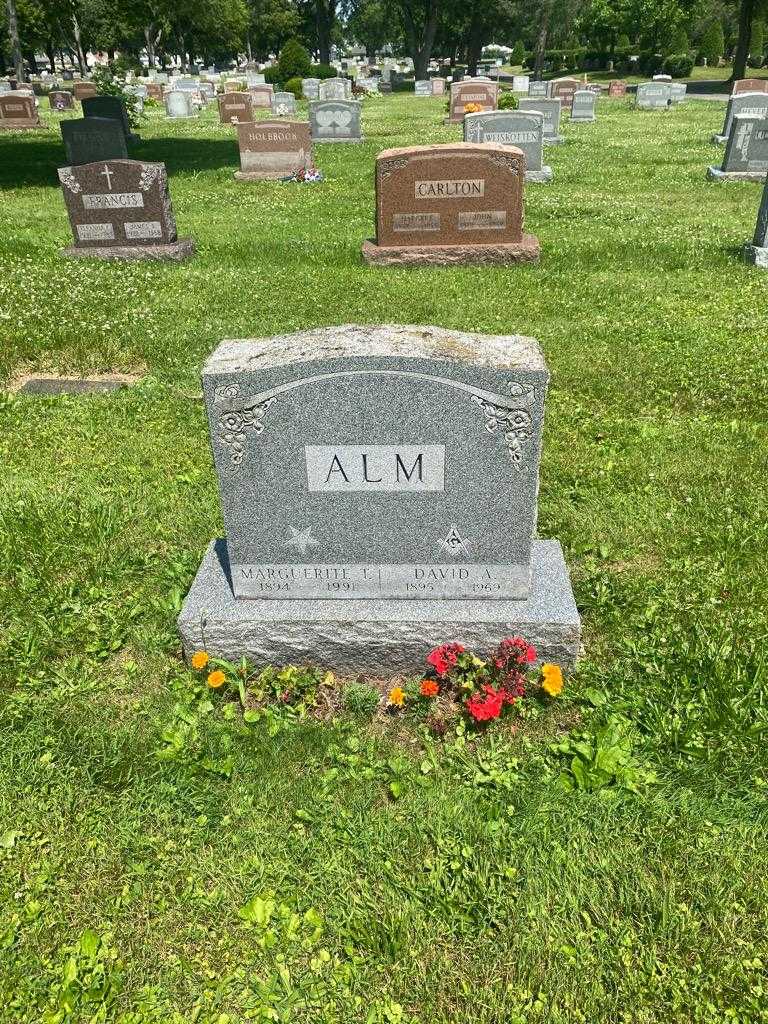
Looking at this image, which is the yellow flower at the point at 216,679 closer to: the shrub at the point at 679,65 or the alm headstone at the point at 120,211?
the alm headstone at the point at 120,211

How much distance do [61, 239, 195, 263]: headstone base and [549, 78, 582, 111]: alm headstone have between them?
2844cm

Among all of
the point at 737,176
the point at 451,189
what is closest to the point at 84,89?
the point at 737,176

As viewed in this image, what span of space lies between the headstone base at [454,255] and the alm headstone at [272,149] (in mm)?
9555

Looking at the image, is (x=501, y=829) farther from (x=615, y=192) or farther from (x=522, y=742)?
(x=615, y=192)

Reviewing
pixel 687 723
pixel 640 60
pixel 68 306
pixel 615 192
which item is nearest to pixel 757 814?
pixel 687 723

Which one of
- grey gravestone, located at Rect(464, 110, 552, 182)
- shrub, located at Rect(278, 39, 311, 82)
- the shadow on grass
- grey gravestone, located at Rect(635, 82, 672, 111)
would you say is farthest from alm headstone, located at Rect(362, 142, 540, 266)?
shrub, located at Rect(278, 39, 311, 82)

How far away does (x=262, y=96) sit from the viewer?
37562 millimetres

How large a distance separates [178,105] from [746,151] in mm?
29384

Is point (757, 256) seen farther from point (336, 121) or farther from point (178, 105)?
point (178, 105)

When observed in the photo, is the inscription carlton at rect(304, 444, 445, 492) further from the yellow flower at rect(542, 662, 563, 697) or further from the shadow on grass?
the shadow on grass

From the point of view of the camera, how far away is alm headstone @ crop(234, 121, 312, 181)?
19.0 meters

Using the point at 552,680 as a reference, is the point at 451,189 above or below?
above

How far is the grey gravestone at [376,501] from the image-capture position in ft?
11.3

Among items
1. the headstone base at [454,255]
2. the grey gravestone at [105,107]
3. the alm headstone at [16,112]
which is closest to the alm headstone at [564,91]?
the grey gravestone at [105,107]
